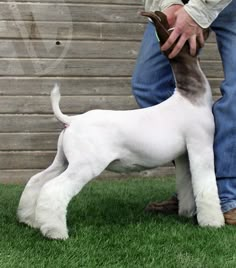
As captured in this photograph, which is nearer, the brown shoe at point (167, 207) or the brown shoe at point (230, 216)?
the brown shoe at point (230, 216)

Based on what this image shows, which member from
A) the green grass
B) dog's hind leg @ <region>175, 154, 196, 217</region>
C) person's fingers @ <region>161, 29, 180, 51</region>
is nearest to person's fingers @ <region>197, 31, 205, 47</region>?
person's fingers @ <region>161, 29, 180, 51</region>

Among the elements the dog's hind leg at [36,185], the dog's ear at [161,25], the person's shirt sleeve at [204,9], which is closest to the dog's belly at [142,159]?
the dog's hind leg at [36,185]

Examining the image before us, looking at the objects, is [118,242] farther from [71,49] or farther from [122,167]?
[71,49]

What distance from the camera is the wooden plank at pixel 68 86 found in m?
4.69

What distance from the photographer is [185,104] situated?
2.71 meters

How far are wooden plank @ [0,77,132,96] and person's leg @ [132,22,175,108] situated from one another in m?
1.62

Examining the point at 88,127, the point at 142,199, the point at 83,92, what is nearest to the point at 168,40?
the point at 88,127

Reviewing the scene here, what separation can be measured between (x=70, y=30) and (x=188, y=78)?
7.17 ft

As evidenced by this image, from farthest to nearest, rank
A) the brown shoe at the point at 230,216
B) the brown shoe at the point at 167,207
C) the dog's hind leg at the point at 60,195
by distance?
the brown shoe at the point at 167,207 → the brown shoe at the point at 230,216 → the dog's hind leg at the point at 60,195

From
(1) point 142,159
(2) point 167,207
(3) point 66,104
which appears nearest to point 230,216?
(2) point 167,207

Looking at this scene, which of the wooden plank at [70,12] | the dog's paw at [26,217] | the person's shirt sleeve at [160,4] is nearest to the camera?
the dog's paw at [26,217]

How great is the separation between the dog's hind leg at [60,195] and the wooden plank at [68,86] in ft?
7.54

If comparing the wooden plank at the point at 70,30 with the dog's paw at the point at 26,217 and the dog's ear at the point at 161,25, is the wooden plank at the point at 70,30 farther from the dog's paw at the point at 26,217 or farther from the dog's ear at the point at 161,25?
the dog's paw at the point at 26,217

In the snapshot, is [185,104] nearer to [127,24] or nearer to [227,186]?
[227,186]
